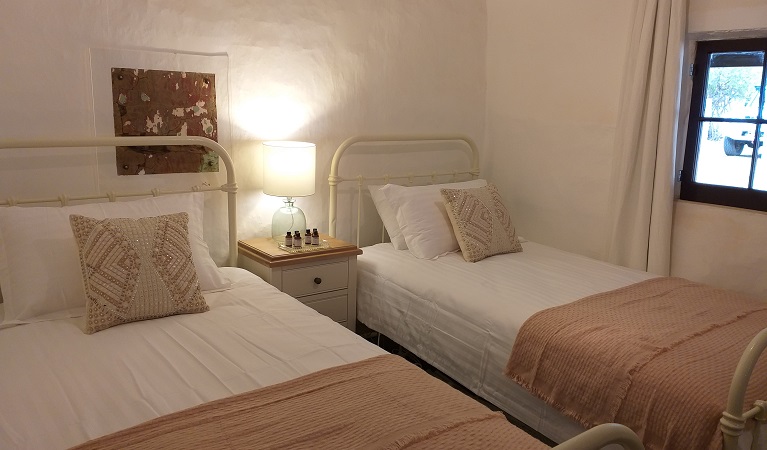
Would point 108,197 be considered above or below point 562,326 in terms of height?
above

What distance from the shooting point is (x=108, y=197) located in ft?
8.38

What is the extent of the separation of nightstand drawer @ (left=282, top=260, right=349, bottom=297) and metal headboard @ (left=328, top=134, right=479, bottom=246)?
1.33 ft

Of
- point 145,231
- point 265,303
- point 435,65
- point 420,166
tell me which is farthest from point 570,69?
point 145,231

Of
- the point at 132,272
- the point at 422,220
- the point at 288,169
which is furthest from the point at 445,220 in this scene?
the point at 132,272

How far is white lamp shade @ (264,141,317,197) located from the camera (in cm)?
286

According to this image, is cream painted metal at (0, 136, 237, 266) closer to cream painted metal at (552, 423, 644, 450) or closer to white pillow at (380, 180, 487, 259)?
white pillow at (380, 180, 487, 259)

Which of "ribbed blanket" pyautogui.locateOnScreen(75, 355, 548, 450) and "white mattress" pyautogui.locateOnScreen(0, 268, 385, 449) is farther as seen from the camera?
"white mattress" pyautogui.locateOnScreen(0, 268, 385, 449)

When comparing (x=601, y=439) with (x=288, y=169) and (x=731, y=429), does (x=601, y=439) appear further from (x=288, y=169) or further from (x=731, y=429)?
(x=288, y=169)

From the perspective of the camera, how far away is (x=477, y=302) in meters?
2.50

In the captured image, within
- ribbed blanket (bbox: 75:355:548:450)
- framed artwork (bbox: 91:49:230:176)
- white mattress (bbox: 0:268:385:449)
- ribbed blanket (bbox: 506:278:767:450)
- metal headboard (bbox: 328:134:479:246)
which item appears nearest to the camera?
ribbed blanket (bbox: 75:355:548:450)

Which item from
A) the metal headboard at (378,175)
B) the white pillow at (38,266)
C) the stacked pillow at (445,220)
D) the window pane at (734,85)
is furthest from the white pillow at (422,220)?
the white pillow at (38,266)

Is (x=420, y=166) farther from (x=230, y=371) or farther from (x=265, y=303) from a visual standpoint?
(x=230, y=371)

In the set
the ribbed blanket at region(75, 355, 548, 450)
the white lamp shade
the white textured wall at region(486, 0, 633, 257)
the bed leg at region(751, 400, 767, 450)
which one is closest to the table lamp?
the white lamp shade

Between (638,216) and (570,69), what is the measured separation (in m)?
0.97
